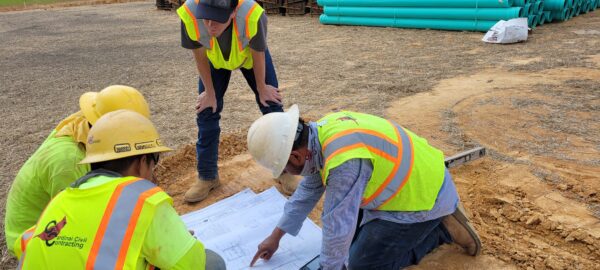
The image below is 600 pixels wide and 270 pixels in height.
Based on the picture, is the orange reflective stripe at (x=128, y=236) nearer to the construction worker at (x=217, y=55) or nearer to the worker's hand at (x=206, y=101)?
the construction worker at (x=217, y=55)

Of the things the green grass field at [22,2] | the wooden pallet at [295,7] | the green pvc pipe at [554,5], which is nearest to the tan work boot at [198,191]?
the green pvc pipe at [554,5]

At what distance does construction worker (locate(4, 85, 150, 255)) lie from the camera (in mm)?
2033

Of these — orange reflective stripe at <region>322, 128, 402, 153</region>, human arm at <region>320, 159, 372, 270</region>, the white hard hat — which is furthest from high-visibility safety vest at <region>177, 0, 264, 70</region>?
human arm at <region>320, 159, 372, 270</region>

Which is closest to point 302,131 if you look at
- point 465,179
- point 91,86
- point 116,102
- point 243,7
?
point 116,102

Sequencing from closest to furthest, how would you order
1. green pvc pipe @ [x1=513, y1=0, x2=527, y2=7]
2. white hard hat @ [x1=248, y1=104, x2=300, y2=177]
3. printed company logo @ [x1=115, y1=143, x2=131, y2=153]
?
printed company logo @ [x1=115, y1=143, x2=131, y2=153]
white hard hat @ [x1=248, y1=104, x2=300, y2=177]
green pvc pipe @ [x1=513, y1=0, x2=527, y2=7]

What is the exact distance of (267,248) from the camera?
2455mm

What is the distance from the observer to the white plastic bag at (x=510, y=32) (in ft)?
25.2

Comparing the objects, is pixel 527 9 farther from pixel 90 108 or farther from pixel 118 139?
pixel 118 139

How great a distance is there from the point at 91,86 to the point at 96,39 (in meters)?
5.94

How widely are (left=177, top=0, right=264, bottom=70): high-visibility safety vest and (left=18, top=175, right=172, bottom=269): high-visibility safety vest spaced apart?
148 centimetres

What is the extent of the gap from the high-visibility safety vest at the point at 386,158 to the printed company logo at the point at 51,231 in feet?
3.11

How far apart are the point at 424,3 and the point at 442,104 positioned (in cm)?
568

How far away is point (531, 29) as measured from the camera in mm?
8891

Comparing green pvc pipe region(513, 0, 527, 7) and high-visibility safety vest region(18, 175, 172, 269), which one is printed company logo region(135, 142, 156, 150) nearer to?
high-visibility safety vest region(18, 175, 172, 269)
